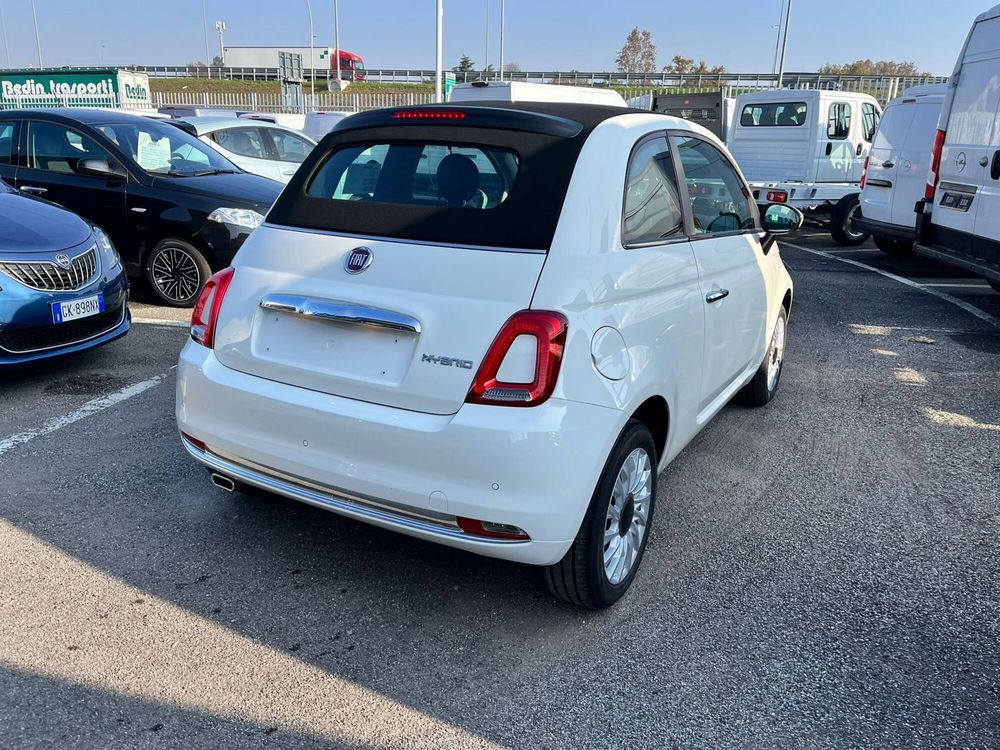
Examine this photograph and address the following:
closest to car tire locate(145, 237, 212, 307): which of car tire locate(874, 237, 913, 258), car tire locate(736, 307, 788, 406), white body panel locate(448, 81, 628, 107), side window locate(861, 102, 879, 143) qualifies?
car tire locate(736, 307, 788, 406)

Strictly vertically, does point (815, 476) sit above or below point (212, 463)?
below

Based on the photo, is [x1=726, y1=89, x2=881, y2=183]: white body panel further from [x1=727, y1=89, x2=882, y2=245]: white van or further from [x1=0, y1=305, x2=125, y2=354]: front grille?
[x1=0, y1=305, x2=125, y2=354]: front grille

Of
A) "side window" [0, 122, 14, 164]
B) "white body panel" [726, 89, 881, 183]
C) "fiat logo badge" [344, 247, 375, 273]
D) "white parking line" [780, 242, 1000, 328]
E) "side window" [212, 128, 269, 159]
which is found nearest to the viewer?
"fiat logo badge" [344, 247, 375, 273]

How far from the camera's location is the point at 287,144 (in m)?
11.4

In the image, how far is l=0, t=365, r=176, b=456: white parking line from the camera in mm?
4340

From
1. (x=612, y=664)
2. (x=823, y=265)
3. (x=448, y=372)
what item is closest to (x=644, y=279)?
(x=448, y=372)

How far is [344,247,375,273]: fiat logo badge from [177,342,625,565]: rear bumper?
0.45 m

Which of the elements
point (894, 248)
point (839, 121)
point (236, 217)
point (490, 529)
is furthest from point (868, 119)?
point (490, 529)

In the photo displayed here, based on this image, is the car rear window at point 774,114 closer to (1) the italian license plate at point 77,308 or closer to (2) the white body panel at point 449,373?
(1) the italian license plate at point 77,308

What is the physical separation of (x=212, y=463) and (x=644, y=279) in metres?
1.72

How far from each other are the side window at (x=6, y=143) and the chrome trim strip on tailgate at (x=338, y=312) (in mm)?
6334

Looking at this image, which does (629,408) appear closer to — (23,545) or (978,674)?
(978,674)

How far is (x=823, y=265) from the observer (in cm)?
1100

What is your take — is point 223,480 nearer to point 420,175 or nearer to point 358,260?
point 358,260
